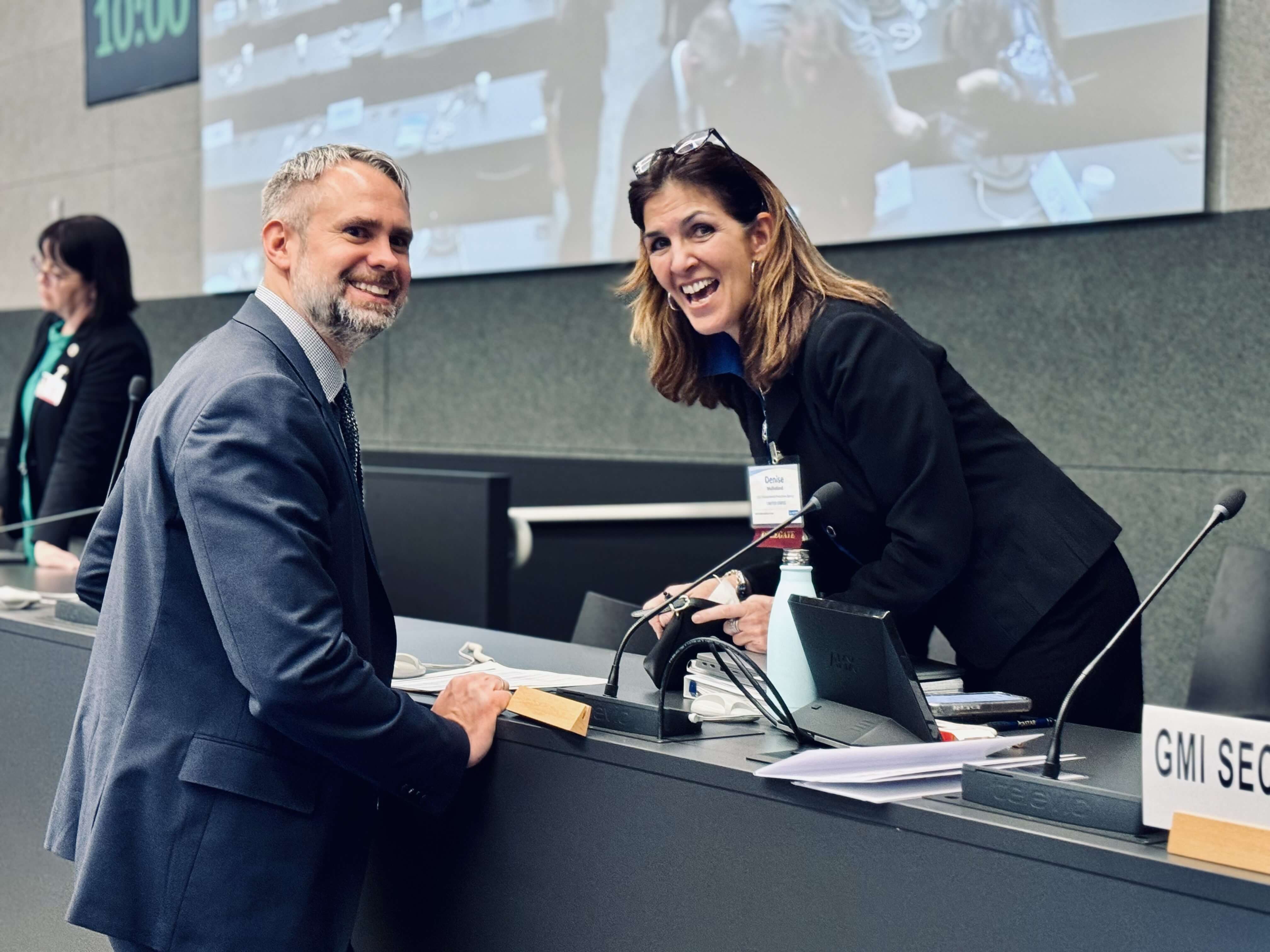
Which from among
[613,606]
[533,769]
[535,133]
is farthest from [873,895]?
[535,133]

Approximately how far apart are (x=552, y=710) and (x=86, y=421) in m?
2.06

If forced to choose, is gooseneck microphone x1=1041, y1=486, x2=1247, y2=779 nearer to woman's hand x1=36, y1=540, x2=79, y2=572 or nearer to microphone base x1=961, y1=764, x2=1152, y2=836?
microphone base x1=961, y1=764, x2=1152, y2=836

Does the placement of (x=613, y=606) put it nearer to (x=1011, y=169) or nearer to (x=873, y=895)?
(x=873, y=895)

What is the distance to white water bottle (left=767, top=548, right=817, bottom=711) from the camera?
1337 millimetres

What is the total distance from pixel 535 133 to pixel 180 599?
Result: 327 centimetres

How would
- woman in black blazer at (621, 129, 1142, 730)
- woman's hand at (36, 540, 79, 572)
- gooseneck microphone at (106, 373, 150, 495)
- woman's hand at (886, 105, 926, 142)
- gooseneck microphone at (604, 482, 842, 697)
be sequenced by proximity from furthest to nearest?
woman's hand at (886, 105, 926, 142)
woman's hand at (36, 540, 79, 572)
gooseneck microphone at (106, 373, 150, 495)
woman in black blazer at (621, 129, 1142, 730)
gooseneck microphone at (604, 482, 842, 697)

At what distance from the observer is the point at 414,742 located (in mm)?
1262

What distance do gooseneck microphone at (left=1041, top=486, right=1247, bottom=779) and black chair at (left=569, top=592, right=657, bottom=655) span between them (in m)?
1.08

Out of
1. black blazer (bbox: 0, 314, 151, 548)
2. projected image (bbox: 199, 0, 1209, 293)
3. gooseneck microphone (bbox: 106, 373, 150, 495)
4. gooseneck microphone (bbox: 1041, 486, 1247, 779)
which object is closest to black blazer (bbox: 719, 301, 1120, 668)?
gooseneck microphone (bbox: 1041, 486, 1247, 779)

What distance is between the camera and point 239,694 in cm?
125

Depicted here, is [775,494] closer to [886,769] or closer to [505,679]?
[505,679]

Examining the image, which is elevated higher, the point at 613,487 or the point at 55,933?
the point at 613,487

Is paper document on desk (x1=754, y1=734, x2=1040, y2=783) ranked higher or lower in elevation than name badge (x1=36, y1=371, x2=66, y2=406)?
lower

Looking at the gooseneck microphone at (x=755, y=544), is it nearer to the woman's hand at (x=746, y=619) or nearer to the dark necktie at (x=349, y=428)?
the woman's hand at (x=746, y=619)
